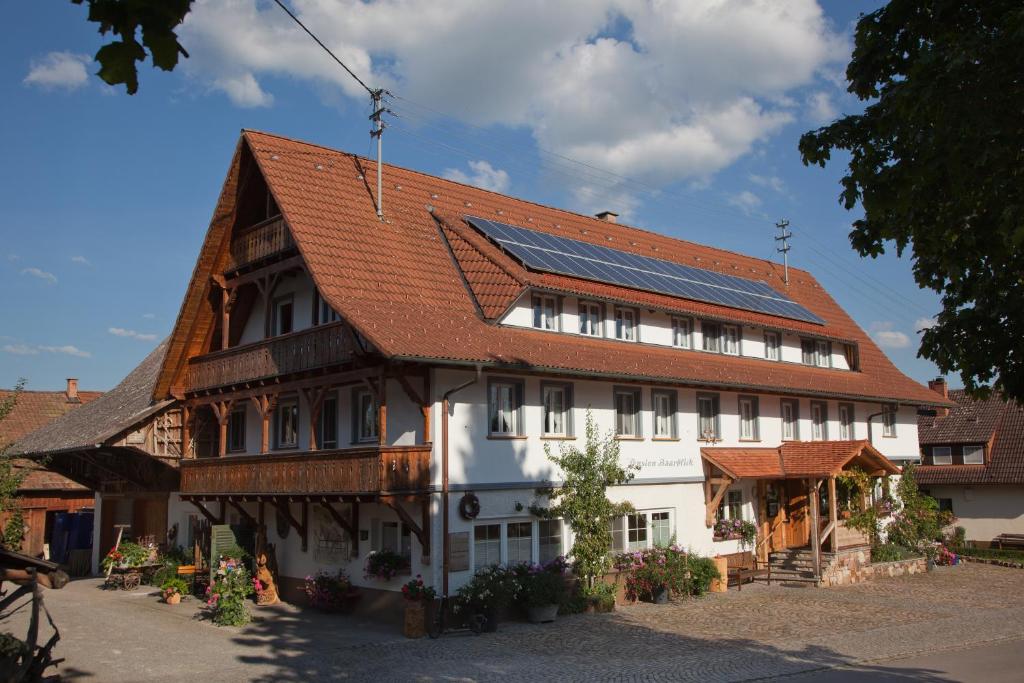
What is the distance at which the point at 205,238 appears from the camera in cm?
2464

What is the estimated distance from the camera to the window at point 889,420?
109 ft

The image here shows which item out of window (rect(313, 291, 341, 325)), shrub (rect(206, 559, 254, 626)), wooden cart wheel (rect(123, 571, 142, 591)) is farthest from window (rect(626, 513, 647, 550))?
wooden cart wheel (rect(123, 571, 142, 591))

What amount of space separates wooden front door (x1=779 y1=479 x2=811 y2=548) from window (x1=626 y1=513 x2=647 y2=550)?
727cm

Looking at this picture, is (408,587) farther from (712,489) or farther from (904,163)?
(904,163)

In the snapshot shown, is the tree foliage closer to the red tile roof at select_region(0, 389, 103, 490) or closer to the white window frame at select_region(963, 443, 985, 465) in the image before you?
the red tile roof at select_region(0, 389, 103, 490)

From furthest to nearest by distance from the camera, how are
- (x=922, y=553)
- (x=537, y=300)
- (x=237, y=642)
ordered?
1. (x=922, y=553)
2. (x=537, y=300)
3. (x=237, y=642)

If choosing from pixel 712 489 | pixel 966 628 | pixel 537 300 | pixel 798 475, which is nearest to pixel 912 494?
pixel 798 475

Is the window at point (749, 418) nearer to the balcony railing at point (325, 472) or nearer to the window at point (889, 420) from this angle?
the window at point (889, 420)

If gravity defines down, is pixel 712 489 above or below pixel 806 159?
below

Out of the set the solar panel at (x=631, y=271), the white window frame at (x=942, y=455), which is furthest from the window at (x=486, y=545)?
the white window frame at (x=942, y=455)

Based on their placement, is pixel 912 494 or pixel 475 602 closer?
pixel 475 602

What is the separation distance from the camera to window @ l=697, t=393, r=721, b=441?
2573cm

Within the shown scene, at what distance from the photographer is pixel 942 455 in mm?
41000

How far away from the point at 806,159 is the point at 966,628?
12.7 meters
